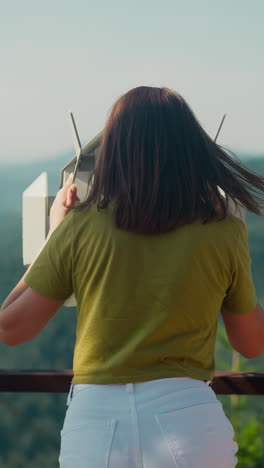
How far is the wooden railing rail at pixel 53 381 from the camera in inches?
71.9

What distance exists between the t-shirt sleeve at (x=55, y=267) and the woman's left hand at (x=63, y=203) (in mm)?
49

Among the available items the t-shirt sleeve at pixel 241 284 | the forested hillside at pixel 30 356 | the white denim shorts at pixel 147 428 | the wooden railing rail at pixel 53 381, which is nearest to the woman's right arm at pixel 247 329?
the t-shirt sleeve at pixel 241 284

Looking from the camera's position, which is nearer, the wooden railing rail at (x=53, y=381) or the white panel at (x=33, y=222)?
the white panel at (x=33, y=222)

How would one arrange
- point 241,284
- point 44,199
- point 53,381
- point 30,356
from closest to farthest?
point 241,284 → point 44,199 → point 53,381 → point 30,356

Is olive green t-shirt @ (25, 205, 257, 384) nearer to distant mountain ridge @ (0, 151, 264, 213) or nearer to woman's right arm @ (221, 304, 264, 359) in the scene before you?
woman's right arm @ (221, 304, 264, 359)

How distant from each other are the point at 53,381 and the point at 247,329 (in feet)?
2.36

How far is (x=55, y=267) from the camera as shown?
3.71ft

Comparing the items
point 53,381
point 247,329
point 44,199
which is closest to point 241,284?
point 247,329

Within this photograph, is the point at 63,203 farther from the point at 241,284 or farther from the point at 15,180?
the point at 15,180

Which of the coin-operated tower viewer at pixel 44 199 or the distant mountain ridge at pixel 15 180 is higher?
the coin-operated tower viewer at pixel 44 199

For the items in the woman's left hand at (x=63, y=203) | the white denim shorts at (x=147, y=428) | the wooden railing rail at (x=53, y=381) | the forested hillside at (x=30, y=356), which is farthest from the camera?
the forested hillside at (x=30, y=356)

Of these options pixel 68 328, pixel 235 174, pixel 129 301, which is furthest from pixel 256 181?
pixel 68 328

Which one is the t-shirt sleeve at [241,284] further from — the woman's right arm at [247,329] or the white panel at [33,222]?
the white panel at [33,222]

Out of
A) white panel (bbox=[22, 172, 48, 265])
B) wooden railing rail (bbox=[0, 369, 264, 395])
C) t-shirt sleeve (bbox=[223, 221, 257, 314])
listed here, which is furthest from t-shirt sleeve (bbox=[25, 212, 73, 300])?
wooden railing rail (bbox=[0, 369, 264, 395])
